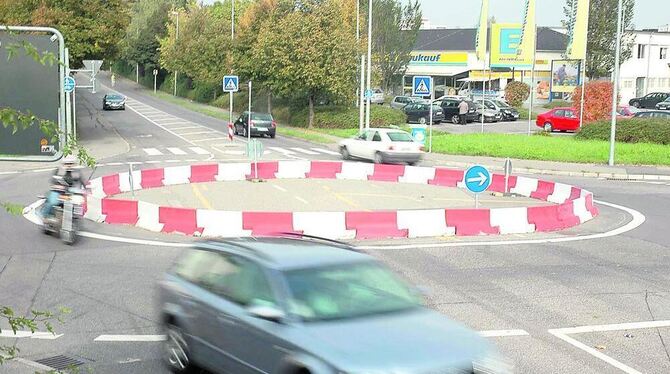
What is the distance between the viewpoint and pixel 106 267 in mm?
14359

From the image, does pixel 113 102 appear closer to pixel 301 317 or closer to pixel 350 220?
pixel 350 220

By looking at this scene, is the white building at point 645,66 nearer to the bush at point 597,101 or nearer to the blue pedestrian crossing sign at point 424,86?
the bush at point 597,101

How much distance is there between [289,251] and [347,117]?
157 ft

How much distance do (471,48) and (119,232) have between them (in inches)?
3031

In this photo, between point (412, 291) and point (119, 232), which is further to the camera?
point (119, 232)

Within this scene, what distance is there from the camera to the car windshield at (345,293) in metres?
7.29

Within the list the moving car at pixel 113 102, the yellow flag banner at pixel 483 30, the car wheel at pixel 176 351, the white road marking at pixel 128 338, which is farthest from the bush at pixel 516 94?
the car wheel at pixel 176 351

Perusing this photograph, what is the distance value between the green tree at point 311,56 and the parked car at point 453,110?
30.0ft

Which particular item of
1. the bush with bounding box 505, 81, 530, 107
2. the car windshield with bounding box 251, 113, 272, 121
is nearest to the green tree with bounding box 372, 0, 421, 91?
the bush with bounding box 505, 81, 530, 107

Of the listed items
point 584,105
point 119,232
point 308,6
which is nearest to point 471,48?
point 308,6

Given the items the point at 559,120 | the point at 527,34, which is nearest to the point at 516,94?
the point at 527,34

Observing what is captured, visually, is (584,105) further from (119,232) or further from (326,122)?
(119,232)

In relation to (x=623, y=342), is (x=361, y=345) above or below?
above

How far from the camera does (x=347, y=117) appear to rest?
5575cm
